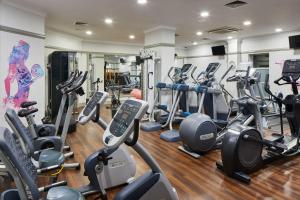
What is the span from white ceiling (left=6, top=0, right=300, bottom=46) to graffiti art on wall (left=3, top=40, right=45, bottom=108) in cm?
98

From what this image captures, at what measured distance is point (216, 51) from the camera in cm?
1019

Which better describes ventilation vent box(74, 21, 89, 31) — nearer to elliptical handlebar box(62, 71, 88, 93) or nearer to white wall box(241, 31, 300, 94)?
elliptical handlebar box(62, 71, 88, 93)

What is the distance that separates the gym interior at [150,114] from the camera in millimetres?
1953

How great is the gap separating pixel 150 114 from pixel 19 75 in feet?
10.8

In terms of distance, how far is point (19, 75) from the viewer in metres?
5.02

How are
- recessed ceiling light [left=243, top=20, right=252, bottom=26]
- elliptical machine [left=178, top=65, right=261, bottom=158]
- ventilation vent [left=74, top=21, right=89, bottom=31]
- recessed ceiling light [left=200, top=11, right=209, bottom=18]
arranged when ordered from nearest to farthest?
elliptical machine [left=178, top=65, right=261, bottom=158]
recessed ceiling light [left=200, top=11, right=209, bottom=18]
recessed ceiling light [left=243, top=20, right=252, bottom=26]
ventilation vent [left=74, top=21, right=89, bottom=31]

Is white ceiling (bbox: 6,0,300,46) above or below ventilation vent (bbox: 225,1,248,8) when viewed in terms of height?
above

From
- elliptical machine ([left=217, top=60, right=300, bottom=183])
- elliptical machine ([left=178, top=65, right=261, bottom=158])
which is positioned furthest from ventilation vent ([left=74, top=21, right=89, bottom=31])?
elliptical machine ([left=217, top=60, right=300, bottom=183])

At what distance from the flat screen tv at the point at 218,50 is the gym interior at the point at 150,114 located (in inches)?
13.3

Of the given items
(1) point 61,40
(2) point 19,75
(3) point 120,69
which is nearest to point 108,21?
(1) point 61,40

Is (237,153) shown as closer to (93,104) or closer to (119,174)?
(119,174)

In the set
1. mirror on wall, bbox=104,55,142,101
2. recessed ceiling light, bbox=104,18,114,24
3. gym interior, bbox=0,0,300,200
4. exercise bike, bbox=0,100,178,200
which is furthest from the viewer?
mirror on wall, bbox=104,55,142,101

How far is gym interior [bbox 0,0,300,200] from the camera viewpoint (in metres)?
1.95

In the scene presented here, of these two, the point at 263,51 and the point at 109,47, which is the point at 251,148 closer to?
the point at 263,51
